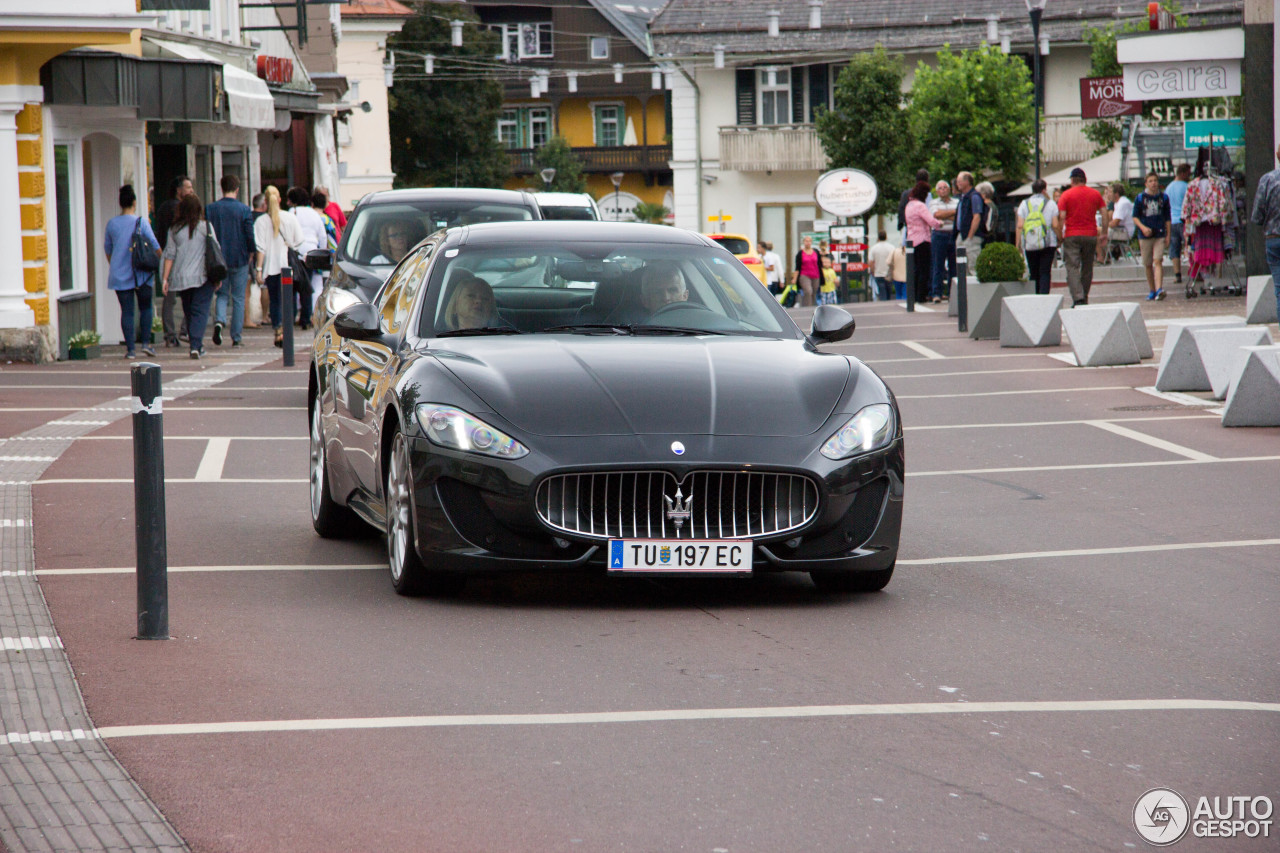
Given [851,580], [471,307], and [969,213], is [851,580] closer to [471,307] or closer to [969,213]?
[471,307]

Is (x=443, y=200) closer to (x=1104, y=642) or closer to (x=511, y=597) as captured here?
(x=511, y=597)

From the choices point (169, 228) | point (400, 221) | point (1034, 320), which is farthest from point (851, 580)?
point (169, 228)

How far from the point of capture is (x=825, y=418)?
7.11 m

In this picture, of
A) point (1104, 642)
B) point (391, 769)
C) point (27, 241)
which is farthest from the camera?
point (27, 241)

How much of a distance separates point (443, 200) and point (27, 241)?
800 cm

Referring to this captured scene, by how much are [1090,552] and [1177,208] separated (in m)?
22.1

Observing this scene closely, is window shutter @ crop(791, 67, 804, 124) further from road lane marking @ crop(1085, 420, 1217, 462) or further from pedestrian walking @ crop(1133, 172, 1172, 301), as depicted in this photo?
road lane marking @ crop(1085, 420, 1217, 462)

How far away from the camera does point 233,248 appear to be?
23.9 metres

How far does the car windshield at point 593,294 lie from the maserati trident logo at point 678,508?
1212 mm

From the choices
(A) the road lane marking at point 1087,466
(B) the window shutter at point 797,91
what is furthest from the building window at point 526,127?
(A) the road lane marking at point 1087,466

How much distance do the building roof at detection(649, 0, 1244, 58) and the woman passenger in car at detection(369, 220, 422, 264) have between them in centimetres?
4541

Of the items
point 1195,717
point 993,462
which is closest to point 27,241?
point 993,462

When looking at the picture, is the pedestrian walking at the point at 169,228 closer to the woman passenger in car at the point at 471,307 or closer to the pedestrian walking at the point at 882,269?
the woman passenger in car at the point at 471,307

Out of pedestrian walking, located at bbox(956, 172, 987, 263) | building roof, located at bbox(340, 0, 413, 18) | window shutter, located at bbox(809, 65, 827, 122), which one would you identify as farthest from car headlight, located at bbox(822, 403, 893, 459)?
building roof, located at bbox(340, 0, 413, 18)
